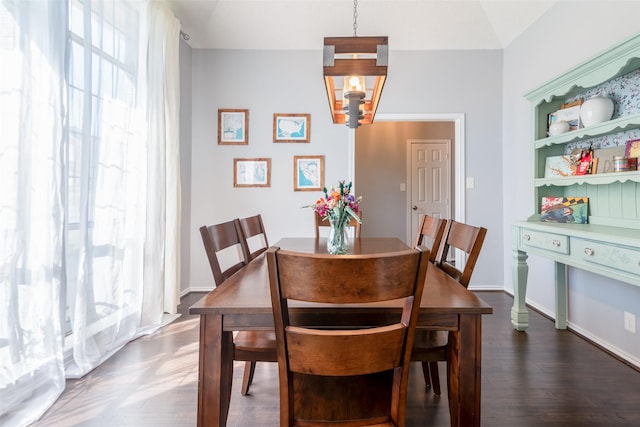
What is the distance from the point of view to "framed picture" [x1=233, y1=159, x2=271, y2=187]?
12.2ft

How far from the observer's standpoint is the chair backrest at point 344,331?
2.50 ft

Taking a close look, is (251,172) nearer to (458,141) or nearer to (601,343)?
(458,141)

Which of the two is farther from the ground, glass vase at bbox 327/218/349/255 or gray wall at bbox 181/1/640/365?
gray wall at bbox 181/1/640/365

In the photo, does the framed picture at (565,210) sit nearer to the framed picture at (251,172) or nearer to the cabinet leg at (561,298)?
the cabinet leg at (561,298)

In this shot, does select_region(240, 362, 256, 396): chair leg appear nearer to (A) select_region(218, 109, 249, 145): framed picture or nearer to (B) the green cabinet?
(B) the green cabinet

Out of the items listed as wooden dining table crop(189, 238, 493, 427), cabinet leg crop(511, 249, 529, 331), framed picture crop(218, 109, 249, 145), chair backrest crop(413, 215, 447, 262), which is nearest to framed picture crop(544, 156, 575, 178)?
cabinet leg crop(511, 249, 529, 331)

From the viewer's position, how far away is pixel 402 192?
539cm

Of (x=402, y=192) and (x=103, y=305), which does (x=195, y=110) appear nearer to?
(x=103, y=305)

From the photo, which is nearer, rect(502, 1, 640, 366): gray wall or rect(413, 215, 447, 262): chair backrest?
rect(413, 215, 447, 262): chair backrest

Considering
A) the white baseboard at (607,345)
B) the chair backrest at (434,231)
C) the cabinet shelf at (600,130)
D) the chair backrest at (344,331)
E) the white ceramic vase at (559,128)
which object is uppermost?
the white ceramic vase at (559,128)

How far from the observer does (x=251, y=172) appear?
12.3 ft

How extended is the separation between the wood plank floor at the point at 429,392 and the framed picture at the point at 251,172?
187 cm

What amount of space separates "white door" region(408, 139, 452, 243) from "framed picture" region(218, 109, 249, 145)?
113 inches

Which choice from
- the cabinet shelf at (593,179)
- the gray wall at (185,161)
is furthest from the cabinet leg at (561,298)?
the gray wall at (185,161)
